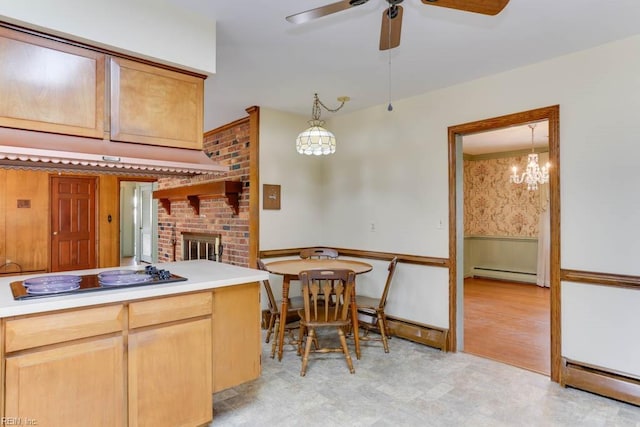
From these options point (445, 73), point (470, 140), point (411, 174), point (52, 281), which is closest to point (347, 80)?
point (445, 73)

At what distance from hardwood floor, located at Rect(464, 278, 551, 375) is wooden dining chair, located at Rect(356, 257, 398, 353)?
0.78 metres

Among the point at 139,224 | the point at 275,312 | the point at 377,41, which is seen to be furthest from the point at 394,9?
the point at 139,224

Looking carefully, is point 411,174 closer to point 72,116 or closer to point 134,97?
point 134,97

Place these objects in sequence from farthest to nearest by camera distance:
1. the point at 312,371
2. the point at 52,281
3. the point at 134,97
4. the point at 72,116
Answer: the point at 312,371, the point at 134,97, the point at 72,116, the point at 52,281

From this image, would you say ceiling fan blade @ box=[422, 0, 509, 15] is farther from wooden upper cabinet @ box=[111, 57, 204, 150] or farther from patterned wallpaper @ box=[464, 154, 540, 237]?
patterned wallpaper @ box=[464, 154, 540, 237]

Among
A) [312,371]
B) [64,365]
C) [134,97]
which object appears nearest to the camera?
[64,365]

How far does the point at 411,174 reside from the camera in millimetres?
3717

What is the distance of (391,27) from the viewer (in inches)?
73.9

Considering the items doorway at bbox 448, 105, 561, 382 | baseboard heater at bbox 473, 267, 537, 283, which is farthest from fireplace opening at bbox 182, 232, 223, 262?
baseboard heater at bbox 473, 267, 537, 283

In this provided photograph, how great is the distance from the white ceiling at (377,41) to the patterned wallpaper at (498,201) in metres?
4.04

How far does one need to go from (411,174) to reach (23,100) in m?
3.10

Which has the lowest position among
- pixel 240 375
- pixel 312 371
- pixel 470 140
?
pixel 312 371

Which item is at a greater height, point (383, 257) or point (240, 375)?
point (383, 257)

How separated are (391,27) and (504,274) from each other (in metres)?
6.12
